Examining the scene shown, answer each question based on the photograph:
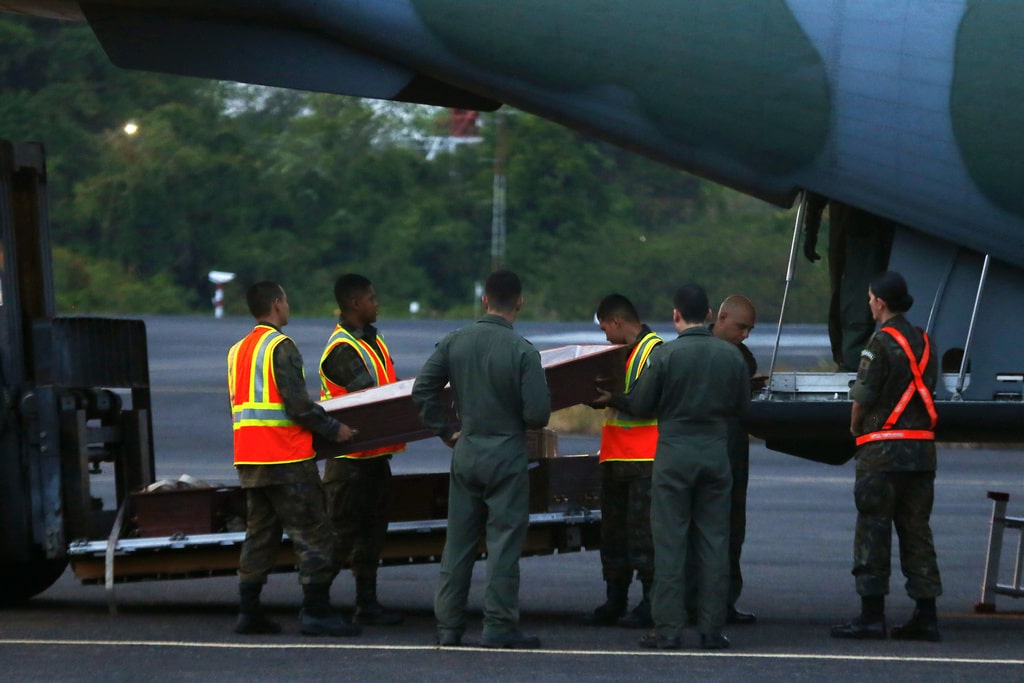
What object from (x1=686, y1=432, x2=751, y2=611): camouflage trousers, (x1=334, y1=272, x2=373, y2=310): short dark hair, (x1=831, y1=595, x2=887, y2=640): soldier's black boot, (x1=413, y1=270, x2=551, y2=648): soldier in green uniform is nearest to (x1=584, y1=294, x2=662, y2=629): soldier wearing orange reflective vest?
(x1=686, y1=432, x2=751, y2=611): camouflage trousers

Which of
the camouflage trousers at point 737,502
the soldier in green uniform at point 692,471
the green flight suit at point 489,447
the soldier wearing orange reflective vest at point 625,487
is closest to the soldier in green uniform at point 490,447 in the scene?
the green flight suit at point 489,447

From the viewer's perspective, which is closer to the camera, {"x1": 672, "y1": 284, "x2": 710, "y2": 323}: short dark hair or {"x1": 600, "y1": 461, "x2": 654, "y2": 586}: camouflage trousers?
{"x1": 672, "y1": 284, "x2": 710, "y2": 323}: short dark hair

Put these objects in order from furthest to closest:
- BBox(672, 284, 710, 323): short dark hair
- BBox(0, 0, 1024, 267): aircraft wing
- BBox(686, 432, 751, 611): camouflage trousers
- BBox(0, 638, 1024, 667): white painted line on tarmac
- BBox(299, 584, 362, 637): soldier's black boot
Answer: BBox(686, 432, 751, 611): camouflage trousers → BBox(299, 584, 362, 637): soldier's black boot → BBox(672, 284, 710, 323): short dark hair → BBox(0, 0, 1024, 267): aircraft wing → BBox(0, 638, 1024, 667): white painted line on tarmac

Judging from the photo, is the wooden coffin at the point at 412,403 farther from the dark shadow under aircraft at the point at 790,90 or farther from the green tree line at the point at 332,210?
the green tree line at the point at 332,210

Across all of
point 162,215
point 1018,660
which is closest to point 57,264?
point 162,215

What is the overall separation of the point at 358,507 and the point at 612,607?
4.85 feet

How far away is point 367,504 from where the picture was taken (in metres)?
8.32

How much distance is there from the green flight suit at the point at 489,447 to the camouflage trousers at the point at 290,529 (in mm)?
703

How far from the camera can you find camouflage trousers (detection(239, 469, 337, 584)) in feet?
25.7

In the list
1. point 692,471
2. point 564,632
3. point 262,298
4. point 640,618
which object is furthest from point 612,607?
point 262,298

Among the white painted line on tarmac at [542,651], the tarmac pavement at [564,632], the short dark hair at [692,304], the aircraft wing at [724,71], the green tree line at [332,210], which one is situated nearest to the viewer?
the tarmac pavement at [564,632]

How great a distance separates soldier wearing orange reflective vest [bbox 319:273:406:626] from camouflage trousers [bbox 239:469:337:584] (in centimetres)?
36

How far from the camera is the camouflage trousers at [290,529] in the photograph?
7836 mm

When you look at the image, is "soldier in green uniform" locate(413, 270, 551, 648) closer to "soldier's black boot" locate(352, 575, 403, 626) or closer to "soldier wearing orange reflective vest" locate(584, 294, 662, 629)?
"soldier wearing orange reflective vest" locate(584, 294, 662, 629)
